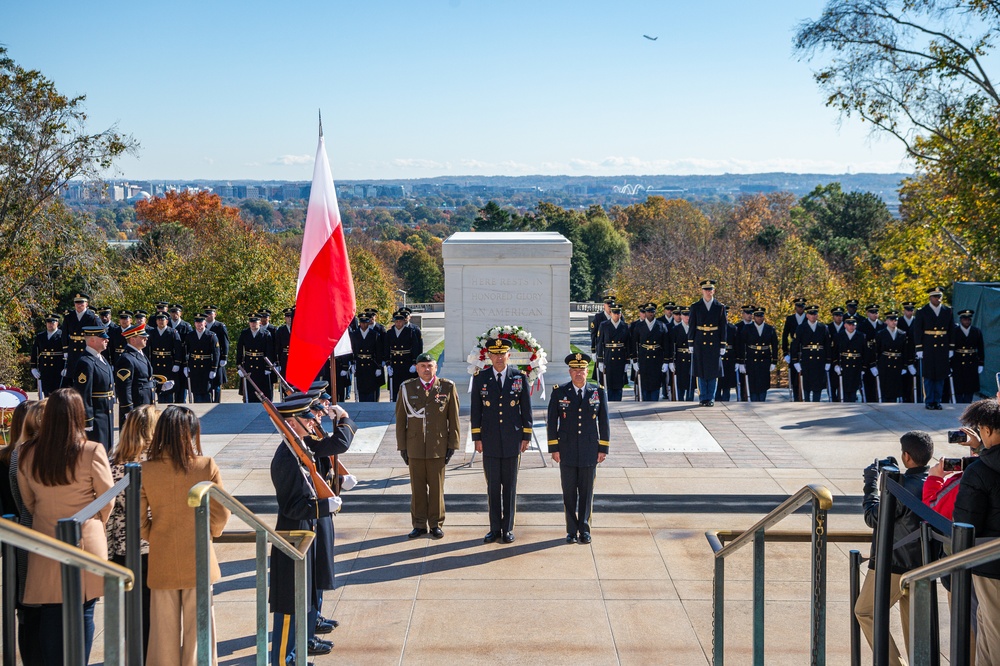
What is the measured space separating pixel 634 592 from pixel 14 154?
20.3 metres

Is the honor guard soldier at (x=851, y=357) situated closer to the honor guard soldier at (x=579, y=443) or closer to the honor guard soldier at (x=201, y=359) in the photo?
the honor guard soldier at (x=579, y=443)

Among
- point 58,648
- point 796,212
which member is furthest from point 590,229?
point 58,648

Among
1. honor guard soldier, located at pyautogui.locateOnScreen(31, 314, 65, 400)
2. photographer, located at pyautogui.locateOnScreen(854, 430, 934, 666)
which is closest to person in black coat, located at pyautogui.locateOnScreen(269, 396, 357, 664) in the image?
photographer, located at pyautogui.locateOnScreen(854, 430, 934, 666)

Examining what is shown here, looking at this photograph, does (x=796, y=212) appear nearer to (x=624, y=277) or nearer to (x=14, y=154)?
(x=624, y=277)

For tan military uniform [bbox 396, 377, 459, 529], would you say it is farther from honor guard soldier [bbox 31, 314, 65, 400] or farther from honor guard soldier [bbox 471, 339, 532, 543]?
honor guard soldier [bbox 31, 314, 65, 400]

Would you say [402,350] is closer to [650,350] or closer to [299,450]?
[650,350]

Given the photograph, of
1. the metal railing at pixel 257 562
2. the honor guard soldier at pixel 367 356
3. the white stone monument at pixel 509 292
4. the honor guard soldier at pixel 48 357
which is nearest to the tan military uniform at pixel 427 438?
the metal railing at pixel 257 562

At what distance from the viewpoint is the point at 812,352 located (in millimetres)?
14523

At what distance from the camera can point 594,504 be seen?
9.12 meters

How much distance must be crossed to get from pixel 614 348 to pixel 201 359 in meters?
6.03

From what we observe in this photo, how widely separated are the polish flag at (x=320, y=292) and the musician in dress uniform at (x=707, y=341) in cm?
728

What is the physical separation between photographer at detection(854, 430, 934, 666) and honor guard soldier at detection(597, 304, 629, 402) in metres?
9.46

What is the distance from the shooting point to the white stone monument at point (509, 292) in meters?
14.0

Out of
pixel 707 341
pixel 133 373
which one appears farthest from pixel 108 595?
pixel 707 341
